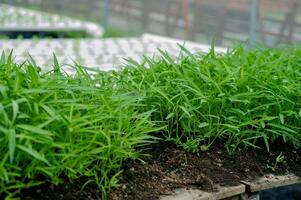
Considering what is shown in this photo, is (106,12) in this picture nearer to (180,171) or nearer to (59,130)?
(180,171)

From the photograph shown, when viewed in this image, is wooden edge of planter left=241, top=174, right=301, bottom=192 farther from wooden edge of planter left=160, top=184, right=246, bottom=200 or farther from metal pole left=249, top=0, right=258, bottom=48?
metal pole left=249, top=0, right=258, bottom=48

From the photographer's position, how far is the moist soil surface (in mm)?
1968

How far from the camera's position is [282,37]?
20.9ft

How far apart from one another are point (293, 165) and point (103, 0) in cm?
743

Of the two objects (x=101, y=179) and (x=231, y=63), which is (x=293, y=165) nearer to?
(x=231, y=63)

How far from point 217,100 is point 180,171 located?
1.31 ft

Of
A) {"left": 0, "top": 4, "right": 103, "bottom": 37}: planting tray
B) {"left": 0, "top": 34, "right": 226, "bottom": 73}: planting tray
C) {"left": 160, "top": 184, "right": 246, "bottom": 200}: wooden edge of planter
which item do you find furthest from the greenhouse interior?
{"left": 0, "top": 4, "right": 103, "bottom": 37}: planting tray

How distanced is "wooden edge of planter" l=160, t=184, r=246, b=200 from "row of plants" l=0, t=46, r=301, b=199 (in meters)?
0.22

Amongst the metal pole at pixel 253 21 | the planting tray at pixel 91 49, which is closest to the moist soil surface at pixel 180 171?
the planting tray at pixel 91 49

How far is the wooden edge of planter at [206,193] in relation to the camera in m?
2.05

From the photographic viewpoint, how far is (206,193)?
2105mm

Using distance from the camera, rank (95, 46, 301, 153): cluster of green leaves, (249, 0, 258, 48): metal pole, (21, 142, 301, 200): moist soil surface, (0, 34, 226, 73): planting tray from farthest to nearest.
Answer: (249, 0, 258, 48): metal pole, (0, 34, 226, 73): planting tray, (95, 46, 301, 153): cluster of green leaves, (21, 142, 301, 200): moist soil surface

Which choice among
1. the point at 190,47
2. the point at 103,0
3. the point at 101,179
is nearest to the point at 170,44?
the point at 190,47

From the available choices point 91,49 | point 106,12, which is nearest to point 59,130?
point 91,49
